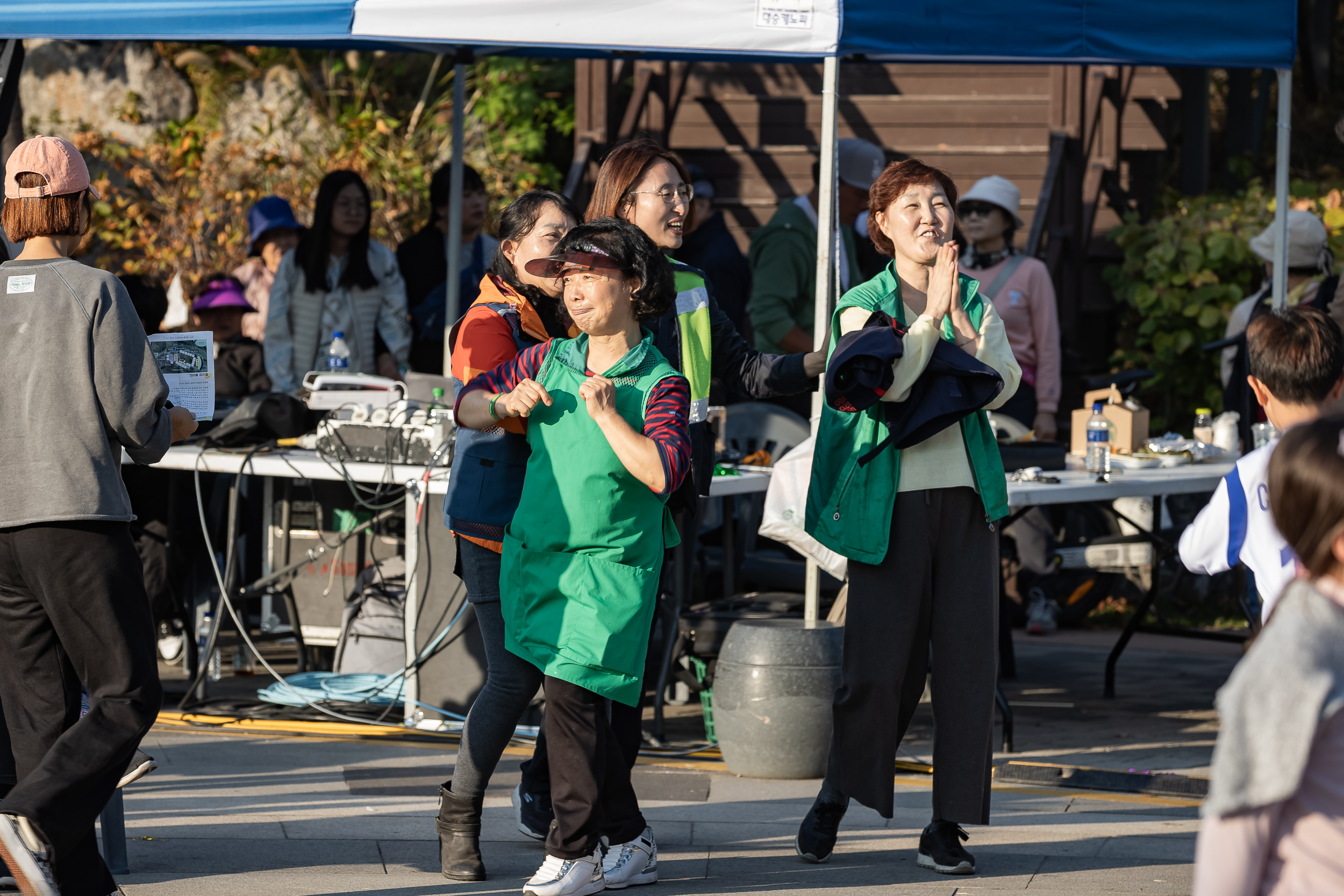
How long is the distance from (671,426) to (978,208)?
3896 millimetres

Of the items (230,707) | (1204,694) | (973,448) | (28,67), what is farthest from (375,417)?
(28,67)

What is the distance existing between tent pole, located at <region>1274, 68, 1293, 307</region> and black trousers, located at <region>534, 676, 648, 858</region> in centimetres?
340

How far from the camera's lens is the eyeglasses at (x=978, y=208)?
23.6 ft

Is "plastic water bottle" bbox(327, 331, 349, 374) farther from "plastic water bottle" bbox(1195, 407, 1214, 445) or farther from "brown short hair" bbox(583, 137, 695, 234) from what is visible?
"plastic water bottle" bbox(1195, 407, 1214, 445)

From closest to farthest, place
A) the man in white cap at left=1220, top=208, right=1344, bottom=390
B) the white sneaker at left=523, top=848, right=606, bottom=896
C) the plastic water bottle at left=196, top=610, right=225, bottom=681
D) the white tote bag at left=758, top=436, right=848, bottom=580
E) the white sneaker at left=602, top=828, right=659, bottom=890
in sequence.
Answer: the white sneaker at left=523, top=848, right=606, bottom=896, the white sneaker at left=602, top=828, right=659, bottom=890, the white tote bag at left=758, top=436, right=848, bottom=580, the plastic water bottle at left=196, top=610, right=225, bottom=681, the man in white cap at left=1220, top=208, right=1344, bottom=390

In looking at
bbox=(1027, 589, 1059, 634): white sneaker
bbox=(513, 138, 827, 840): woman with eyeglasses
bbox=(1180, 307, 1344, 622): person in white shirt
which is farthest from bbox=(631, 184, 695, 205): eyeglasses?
bbox=(1027, 589, 1059, 634): white sneaker

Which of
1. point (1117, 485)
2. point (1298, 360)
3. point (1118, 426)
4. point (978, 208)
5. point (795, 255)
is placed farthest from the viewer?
point (795, 255)

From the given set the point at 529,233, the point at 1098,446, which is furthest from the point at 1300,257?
the point at 529,233

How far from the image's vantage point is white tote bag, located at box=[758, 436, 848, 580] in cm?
522

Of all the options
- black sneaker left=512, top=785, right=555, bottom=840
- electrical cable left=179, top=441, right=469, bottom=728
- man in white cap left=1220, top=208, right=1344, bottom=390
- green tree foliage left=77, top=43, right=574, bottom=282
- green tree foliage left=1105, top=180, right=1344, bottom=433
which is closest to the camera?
black sneaker left=512, top=785, right=555, bottom=840

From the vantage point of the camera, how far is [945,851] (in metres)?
4.18

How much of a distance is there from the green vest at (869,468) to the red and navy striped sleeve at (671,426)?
57 centimetres

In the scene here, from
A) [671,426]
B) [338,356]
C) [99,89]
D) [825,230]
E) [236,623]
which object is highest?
[99,89]

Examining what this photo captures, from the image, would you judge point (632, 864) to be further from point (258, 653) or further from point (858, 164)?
point (858, 164)
